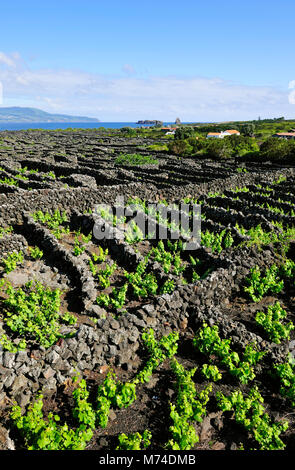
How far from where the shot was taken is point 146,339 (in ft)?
29.1

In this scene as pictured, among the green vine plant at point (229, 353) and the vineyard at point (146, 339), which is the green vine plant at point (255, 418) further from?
the green vine plant at point (229, 353)

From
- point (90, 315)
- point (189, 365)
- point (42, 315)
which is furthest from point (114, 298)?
point (189, 365)

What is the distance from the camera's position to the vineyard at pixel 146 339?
658 centimetres

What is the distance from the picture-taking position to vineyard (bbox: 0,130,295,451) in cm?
658

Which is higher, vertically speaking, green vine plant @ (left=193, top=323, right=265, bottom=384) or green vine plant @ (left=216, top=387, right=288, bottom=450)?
green vine plant @ (left=193, top=323, right=265, bottom=384)

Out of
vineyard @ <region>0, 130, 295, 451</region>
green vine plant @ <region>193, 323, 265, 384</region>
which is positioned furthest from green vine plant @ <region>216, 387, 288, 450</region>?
green vine plant @ <region>193, 323, 265, 384</region>

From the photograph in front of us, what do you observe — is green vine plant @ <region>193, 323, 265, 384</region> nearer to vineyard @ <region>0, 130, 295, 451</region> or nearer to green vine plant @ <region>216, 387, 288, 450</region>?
vineyard @ <region>0, 130, 295, 451</region>

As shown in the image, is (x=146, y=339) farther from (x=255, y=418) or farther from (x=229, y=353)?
(x=255, y=418)

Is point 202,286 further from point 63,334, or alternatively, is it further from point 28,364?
point 28,364

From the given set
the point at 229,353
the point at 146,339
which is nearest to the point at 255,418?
the point at 229,353

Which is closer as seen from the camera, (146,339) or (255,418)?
(255,418)

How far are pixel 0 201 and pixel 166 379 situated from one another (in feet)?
57.8

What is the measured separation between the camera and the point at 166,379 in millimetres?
8141

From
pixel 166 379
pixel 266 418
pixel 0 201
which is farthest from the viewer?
pixel 0 201
